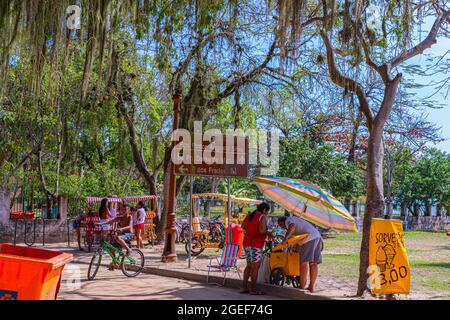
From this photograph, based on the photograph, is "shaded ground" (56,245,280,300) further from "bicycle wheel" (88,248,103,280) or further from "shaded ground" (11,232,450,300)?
"bicycle wheel" (88,248,103,280)

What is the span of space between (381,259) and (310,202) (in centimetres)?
290

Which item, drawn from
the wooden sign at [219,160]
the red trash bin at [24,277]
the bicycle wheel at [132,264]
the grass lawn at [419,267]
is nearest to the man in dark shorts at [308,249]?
the grass lawn at [419,267]

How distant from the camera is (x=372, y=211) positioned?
9070 mm

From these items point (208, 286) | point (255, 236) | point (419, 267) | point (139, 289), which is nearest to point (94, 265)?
point (139, 289)

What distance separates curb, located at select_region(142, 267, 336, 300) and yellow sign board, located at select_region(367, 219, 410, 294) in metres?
1.01

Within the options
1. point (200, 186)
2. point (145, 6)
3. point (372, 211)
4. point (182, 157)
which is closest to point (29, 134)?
point (182, 157)

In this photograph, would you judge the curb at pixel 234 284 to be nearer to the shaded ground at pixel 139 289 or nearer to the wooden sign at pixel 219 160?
the shaded ground at pixel 139 289

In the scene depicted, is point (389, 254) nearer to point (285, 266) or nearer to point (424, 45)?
point (285, 266)

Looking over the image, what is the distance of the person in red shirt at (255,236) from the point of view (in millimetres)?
9750

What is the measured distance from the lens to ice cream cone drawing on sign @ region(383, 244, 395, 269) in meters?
8.31

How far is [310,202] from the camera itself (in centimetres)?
1112

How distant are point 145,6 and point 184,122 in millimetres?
7882

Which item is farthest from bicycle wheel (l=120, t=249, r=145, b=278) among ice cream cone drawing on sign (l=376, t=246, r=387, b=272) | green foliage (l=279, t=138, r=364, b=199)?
green foliage (l=279, t=138, r=364, b=199)

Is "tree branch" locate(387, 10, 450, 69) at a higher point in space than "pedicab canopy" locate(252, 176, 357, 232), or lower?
higher
